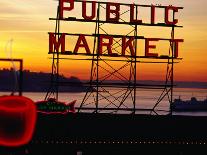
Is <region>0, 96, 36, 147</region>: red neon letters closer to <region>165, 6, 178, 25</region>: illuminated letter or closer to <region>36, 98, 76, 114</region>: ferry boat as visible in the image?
<region>36, 98, 76, 114</region>: ferry boat

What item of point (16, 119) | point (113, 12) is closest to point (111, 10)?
point (113, 12)

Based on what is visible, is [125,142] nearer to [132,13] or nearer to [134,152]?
[134,152]

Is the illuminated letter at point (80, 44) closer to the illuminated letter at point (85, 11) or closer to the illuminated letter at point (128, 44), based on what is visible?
the illuminated letter at point (85, 11)

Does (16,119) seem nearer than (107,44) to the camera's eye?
Yes

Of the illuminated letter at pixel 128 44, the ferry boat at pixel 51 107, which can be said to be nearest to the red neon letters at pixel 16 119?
the ferry boat at pixel 51 107

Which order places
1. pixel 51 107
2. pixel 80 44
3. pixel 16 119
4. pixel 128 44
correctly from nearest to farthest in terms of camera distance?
pixel 16 119 → pixel 51 107 → pixel 80 44 → pixel 128 44

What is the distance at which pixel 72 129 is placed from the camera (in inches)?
1710

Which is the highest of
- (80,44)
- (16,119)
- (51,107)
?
(80,44)

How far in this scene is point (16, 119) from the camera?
77.7 ft

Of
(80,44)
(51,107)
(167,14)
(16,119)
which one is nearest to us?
(16,119)

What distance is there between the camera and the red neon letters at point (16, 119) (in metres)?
23.5

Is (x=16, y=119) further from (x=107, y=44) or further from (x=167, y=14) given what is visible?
(x=167, y=14)

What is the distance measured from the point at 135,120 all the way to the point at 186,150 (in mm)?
12471

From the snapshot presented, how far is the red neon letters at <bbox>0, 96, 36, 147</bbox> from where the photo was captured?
76.9 ft
